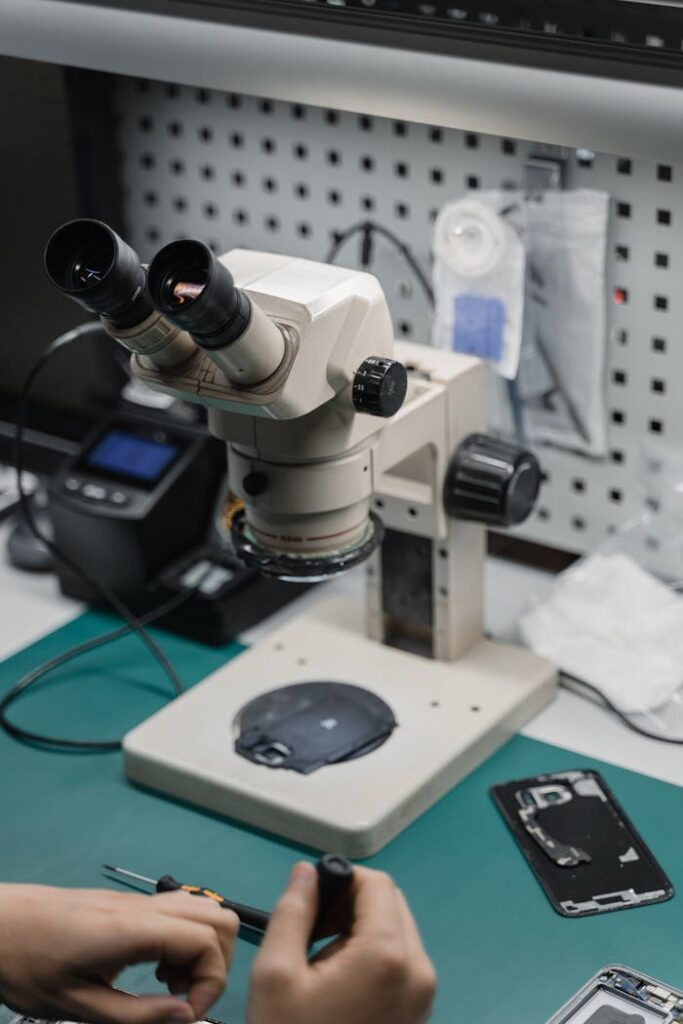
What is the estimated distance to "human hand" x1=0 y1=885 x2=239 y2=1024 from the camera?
111 centimetres

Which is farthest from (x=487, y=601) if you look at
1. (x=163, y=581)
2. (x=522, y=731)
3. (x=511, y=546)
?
(x=163, y=581)

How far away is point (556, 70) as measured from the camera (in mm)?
1269

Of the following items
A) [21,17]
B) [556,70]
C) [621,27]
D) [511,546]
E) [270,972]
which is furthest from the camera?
[511,546]

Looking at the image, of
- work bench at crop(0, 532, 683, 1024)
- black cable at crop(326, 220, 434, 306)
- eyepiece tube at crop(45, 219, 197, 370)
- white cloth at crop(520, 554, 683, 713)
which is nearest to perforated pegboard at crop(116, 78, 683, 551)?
black cable at crop(326, 220, 434, 306)

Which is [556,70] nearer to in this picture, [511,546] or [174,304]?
[174,304]

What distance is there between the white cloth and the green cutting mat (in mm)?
124

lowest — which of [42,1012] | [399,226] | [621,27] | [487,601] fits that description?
[487,601]

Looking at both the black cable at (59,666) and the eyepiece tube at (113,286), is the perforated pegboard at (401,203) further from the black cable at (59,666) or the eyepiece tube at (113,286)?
the eyepiece tube at (113,286)

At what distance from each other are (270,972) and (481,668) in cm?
75

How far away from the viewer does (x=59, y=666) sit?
179cm

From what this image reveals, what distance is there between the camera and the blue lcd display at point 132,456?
1886 millimetres

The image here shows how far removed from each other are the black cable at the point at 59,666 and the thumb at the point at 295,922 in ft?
2.10

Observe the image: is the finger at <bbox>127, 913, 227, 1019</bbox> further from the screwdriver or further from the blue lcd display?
the blue lcd display

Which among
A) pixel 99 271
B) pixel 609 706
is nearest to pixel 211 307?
pixel 99 271
